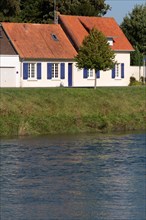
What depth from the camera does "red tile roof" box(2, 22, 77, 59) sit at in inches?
2312

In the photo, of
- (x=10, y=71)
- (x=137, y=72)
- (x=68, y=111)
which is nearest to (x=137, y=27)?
(x=137, y=72)

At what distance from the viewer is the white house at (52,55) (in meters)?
57.7

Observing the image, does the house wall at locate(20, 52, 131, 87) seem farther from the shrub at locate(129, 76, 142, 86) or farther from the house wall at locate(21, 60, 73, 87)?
the shrub at locate(129, 76, 142, 86)

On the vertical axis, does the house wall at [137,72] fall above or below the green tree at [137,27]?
below

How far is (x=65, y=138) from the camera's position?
4125 cm

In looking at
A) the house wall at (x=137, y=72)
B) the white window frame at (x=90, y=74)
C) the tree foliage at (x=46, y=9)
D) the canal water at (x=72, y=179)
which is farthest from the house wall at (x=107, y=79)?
the canal water at (x=72, y=179)

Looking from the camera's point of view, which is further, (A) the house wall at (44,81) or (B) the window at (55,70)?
(B) the window at (55,70)

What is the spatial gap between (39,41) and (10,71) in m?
4.05

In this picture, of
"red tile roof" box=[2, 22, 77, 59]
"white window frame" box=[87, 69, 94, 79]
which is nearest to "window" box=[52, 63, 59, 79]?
"red tile roof" box=[2, 22, 77, 59]

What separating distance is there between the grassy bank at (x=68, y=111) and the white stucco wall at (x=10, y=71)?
7791mm

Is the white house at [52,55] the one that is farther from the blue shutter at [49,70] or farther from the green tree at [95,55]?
the green tree at [95,55]

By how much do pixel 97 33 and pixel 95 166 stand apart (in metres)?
25.9

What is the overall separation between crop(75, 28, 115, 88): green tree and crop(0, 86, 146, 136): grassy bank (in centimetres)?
369

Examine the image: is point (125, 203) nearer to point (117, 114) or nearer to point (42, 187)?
point (42, 187)
